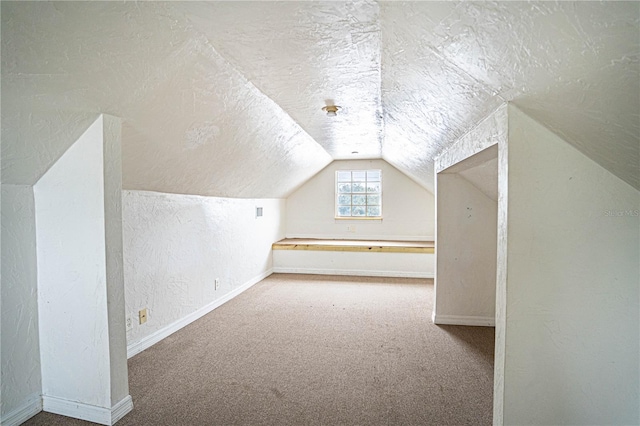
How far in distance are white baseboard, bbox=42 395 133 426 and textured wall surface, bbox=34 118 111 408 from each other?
0.03 m

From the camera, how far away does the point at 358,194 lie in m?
5.70

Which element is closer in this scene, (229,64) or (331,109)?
(229,64)

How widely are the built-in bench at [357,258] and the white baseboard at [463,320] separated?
172 centimetres

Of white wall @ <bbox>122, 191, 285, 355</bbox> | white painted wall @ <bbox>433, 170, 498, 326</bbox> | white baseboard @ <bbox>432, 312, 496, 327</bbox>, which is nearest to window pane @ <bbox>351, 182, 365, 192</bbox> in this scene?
white wall @ <bbox>122, 191, 285, 355</bbox>

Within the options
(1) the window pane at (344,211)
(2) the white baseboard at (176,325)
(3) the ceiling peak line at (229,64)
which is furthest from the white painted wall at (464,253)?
(1) the window pane at (344,211)

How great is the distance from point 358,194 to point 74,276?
455 centimetres

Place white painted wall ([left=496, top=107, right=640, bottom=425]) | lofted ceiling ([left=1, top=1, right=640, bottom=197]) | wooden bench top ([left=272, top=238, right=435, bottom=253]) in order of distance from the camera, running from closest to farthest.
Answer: lofted ceiling ([left=1, top=1, right=640, bottom=197]) < white painted wall ([left=496, top=107, right=640, bottom=425]) < wooden bench top ([left=272, top=238, right=435, bottom=253])

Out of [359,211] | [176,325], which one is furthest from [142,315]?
[359,211]

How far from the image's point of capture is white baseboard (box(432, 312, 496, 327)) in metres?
2.95

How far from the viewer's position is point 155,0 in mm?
1105

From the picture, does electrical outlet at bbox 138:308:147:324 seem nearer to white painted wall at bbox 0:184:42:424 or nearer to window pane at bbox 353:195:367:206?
white painted wall at bbox 0:184:42:424

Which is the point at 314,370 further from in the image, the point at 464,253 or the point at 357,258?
the point at 357,258

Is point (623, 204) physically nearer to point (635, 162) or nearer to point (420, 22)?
point (635, 162)

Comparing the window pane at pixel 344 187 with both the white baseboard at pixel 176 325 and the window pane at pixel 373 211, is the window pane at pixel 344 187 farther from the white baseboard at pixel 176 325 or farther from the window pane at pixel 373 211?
the white baseboard at pixel 176 325
